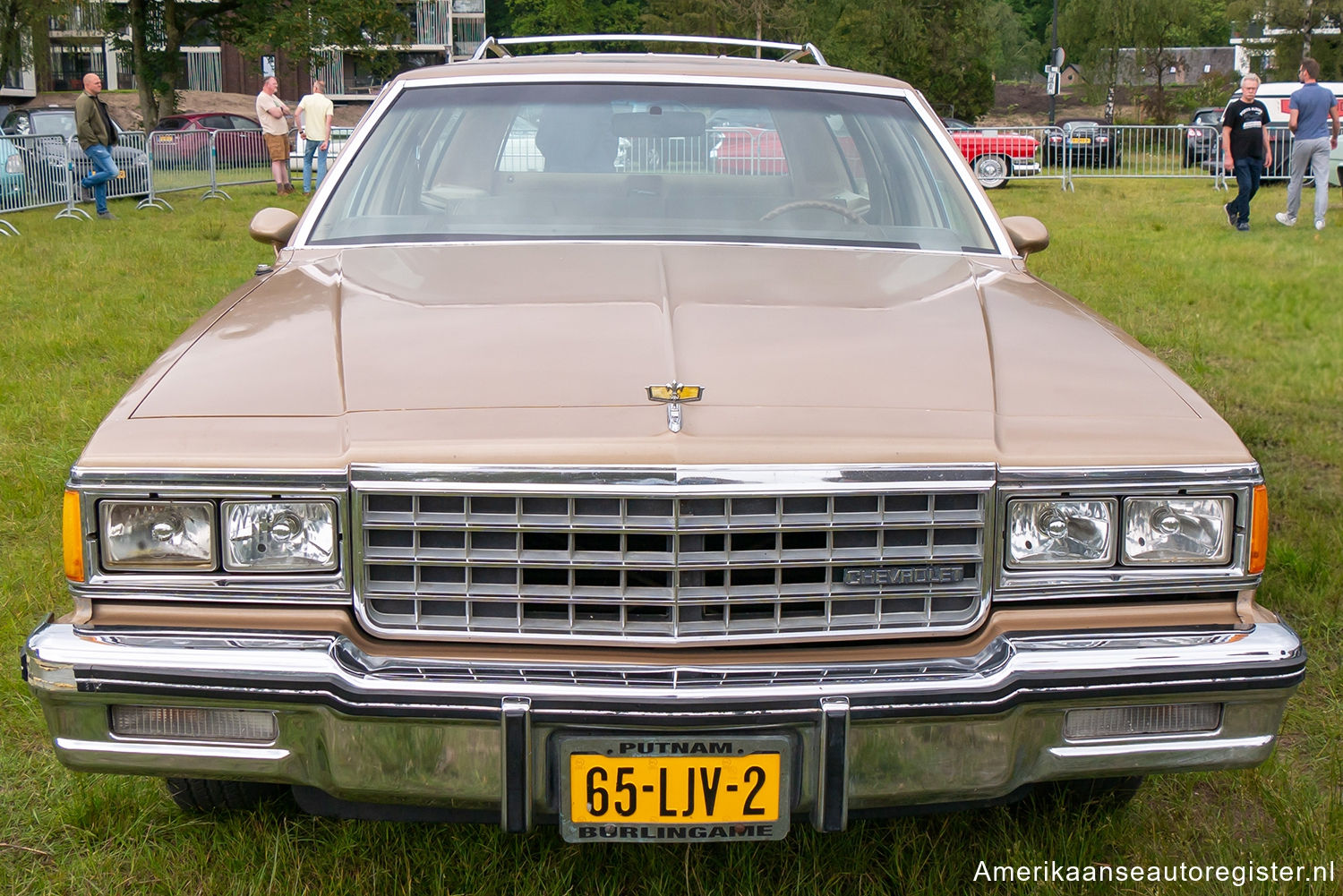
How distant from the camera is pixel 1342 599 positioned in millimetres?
4059

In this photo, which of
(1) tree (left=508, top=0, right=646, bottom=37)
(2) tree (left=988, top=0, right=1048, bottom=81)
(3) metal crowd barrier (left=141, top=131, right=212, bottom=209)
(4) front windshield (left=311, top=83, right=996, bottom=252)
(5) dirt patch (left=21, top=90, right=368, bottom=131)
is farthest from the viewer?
(2) tree (left=988, top=0, right=1048, bottom=81)

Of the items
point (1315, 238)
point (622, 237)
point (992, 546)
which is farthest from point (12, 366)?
point (1315, 238)

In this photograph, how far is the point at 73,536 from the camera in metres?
2.27

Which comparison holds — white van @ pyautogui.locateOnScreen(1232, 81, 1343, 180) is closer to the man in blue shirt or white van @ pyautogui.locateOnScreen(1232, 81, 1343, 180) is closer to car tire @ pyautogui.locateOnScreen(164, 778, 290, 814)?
the man in blue shirt

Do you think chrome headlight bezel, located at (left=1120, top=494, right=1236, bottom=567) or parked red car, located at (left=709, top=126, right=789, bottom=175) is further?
parked red car, located at (left=709, top=126, right=789, bottom=175)

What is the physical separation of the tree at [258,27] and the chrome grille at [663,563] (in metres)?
28.3

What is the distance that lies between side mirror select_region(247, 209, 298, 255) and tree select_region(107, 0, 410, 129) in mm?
26496

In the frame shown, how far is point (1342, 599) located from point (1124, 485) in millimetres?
2259

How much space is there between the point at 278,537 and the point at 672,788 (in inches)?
31.7

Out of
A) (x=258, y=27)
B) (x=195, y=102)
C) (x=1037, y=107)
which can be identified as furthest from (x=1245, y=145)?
(x=1037, y=107)

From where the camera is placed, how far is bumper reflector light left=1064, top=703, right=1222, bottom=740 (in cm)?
226

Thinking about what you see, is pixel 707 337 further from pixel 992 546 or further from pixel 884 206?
pixel 884 206

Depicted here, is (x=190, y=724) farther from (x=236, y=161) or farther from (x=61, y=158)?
(x=236, y=161)

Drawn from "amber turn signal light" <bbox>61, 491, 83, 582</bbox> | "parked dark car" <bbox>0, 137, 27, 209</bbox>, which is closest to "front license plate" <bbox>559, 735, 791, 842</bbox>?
"amber turn signal light" <bbox>61, 491, 83, 582</bbox>
